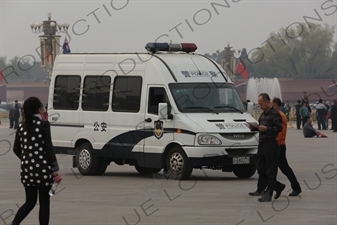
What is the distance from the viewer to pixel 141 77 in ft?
65.2

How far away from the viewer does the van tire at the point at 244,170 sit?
64.6 feet

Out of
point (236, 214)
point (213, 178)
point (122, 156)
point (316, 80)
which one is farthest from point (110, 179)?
point (316, 80)

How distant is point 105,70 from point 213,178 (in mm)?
3079

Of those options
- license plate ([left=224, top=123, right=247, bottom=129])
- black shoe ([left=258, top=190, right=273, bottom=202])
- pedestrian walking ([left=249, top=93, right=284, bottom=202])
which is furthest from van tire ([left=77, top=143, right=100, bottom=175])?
black shoe ([left=258, top=190, right=273, bottom=202])

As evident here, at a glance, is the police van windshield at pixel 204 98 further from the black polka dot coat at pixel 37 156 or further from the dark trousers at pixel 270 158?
the black polka dot coat at pixel 37 156

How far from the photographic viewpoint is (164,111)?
19.2m

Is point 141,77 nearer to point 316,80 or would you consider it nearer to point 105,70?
point 105,70

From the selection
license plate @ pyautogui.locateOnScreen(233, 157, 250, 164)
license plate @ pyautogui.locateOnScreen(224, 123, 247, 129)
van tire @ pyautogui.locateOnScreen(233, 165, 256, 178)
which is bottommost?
van tire @ pyautogui.locateOnScreen(233, 165, 256, 178)

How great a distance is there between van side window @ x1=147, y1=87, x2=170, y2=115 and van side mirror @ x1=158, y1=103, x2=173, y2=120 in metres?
0.20

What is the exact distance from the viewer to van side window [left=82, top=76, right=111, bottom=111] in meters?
20.5

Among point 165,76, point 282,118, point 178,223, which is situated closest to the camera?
point 178,223

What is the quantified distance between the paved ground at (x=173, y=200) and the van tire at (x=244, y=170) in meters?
0.14

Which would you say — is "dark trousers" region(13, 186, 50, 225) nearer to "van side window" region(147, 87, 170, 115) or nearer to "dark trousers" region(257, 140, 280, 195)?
"dark trousers" region(257, 140, 280, 195)

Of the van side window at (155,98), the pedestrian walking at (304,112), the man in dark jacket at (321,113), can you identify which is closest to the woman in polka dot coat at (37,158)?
the van side window at (155,98)
